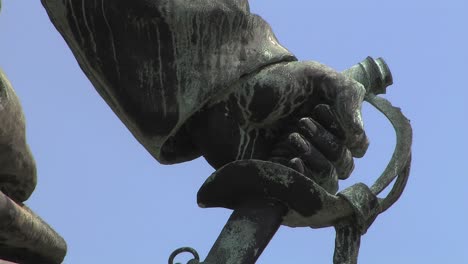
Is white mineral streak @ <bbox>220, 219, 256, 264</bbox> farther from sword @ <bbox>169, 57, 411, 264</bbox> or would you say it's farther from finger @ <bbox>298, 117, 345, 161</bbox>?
finger @ <bbox>298, 117, 345, 161</bbox>

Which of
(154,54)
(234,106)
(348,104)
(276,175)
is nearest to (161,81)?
(154,54)

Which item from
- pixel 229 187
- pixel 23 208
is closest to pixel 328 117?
pixel 229 187

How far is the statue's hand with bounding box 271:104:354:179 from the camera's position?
3.97m

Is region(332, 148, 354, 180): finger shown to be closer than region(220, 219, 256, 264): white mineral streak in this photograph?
No

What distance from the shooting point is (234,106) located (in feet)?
13.2

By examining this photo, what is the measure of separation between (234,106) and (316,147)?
25 cm

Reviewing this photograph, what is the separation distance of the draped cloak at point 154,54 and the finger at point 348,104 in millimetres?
222

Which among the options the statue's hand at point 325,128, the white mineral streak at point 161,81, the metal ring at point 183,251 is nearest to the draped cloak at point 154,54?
the white mineral streak at point 161,81

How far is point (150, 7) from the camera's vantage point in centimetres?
396

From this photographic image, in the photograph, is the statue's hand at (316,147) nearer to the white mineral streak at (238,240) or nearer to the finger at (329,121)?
the finger at (329,121)

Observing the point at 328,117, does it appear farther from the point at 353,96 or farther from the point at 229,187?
the point at 229,187

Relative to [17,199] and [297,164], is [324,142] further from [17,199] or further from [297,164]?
[17,199]

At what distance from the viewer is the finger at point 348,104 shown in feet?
13.2

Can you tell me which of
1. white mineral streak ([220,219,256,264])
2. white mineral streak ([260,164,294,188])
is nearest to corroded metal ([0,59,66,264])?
white mineral streak ([220,219,256,264])
